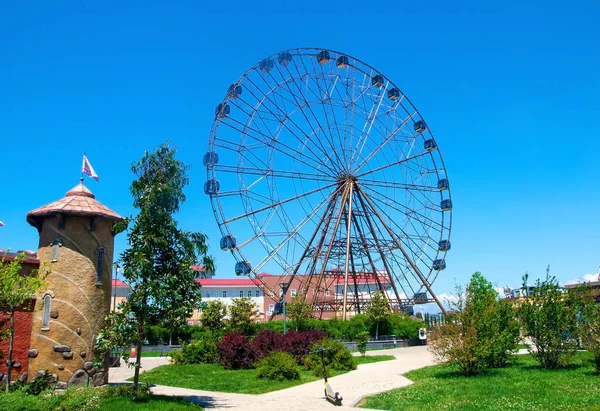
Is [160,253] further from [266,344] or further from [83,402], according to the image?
[266,344]

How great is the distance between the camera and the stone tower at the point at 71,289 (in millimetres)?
17422

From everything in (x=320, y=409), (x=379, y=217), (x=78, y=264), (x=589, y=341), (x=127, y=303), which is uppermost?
(x=379, y=217)

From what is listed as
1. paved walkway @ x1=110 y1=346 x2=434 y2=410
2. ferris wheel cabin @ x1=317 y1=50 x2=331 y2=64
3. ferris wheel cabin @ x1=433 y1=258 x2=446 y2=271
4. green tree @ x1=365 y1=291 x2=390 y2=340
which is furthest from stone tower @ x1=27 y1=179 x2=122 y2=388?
ferris wheel cabin @ x1=433 y1=258 x2=446 y2=271

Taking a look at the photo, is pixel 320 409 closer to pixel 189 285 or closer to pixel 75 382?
pixel 189 285

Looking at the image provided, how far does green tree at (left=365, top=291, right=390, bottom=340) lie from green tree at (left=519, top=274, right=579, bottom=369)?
1940 cm

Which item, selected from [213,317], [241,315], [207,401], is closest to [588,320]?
[207,401]

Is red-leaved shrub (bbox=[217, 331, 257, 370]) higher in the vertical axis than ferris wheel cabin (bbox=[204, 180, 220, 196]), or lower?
lower

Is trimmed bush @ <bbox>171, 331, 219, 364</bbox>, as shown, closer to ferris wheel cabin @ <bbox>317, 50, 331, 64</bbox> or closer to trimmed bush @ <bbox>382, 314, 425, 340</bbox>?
trimmed bush @ <bbox>382, 314, 425, 340</bbox>

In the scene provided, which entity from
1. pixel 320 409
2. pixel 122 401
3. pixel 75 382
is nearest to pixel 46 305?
pixel 75 382

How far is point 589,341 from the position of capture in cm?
1841

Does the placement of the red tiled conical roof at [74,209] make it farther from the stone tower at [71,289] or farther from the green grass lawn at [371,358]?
the green grass lawn at [371,358]

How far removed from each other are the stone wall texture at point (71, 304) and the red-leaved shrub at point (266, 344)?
9.43 metres

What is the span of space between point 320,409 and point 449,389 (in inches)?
180

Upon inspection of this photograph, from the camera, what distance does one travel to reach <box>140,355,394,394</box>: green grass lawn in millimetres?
20000
